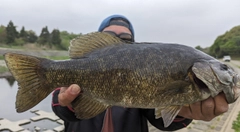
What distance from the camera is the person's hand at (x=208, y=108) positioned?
1.75 meters

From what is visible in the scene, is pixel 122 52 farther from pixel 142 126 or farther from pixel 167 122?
pixel 142 126

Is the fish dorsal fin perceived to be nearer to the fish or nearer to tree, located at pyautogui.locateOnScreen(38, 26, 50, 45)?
the fish

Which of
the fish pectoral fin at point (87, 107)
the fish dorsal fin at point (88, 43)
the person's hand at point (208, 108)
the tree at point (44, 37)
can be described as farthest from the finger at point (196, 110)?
the tree at point (44, 37)

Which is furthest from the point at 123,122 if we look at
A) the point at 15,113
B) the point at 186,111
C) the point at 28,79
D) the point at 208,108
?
the point at 15,113

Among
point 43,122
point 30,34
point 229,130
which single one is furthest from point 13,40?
point 229,130

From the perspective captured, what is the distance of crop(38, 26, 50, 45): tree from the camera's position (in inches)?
1749

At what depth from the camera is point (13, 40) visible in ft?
132

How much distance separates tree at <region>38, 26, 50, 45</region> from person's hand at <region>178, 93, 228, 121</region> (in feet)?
147

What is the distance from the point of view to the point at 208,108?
71.1 inches

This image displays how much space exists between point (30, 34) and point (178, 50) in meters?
46.9

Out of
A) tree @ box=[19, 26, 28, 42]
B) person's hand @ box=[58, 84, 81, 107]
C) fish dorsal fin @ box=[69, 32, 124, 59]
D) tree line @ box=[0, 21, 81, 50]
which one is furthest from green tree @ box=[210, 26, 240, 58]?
person's hand @ box=[58, 84, 81, 107]

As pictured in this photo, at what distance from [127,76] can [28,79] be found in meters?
0.82

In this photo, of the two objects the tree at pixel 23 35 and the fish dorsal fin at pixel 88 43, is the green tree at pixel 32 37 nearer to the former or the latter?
the tree at pixel 23 35

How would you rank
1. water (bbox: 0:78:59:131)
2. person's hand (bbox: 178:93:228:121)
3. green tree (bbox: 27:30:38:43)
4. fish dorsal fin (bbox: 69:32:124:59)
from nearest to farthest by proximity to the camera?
person's hand (bbox: 178:93:228:121), fish dorsal fin (bbox: 69:32:124:59), water (bbox: 0:78:59:131), green tree (bbox: 27:30:38:43)
